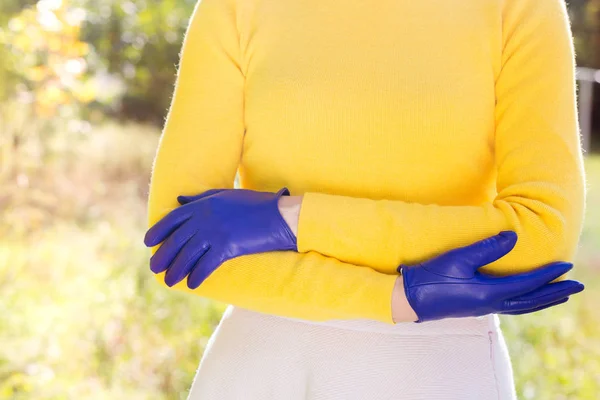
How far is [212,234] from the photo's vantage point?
1.37 metres

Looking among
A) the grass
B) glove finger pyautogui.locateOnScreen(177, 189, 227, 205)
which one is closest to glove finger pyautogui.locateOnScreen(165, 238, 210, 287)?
glove finger pyautogui.locateOnScreen(177, 189, 227, 205)

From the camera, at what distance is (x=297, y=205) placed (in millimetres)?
1409

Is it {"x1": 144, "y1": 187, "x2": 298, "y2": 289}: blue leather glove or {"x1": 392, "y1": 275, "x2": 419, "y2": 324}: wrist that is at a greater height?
{"x1": 144, "y1": 187, "x2": 298, "y2": 289}: blue leather glove

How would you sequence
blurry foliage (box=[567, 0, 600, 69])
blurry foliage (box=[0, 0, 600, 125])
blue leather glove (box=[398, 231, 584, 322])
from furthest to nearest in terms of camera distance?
blurry foliage (box=[567, 0, 600, 69]) < blurry foliage (box=[0, 0, 600, 125]) < blue leather glove (box=[398, 231, 584, 322])

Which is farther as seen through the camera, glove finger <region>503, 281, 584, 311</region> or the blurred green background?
the blurred green background

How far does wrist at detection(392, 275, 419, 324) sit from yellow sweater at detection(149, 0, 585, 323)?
0.01m

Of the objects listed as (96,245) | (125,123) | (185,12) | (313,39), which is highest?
(313,39)

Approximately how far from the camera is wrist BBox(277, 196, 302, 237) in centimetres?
139

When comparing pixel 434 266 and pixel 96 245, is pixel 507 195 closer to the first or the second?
pixel 434 266

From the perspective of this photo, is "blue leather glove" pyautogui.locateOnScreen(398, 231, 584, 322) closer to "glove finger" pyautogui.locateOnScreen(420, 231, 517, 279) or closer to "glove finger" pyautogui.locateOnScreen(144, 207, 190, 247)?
"glove finger" pyautogui.locateOnScreen(420, 231, 517, 279)

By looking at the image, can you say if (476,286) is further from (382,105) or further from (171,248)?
(171,248)

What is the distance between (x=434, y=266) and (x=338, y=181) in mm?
286

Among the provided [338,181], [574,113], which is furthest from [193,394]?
[574,113]

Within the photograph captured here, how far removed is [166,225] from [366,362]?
0.43 metres
